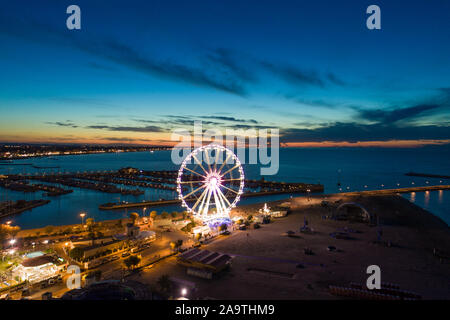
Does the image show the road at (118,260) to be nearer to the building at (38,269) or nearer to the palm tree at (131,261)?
the palm tree at (131,261)

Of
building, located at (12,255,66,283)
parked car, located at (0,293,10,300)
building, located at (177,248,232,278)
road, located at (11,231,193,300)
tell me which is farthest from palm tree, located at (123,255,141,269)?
parked car, located at (0,293,10,300)

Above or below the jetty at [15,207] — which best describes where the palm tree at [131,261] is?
above

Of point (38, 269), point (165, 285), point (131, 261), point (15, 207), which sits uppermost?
point (131, 261)

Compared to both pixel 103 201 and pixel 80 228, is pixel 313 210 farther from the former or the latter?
pixel 103 201

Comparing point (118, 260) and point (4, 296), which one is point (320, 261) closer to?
point (118, 260)

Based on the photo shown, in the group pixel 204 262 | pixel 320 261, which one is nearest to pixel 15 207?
pixel 204 262

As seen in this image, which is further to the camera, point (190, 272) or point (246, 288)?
point (190, 272)

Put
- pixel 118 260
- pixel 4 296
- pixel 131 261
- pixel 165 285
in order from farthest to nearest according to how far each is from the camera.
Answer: pixel 118 260 < pixel 131 261 < pixel 4 296 < pixel 165 285

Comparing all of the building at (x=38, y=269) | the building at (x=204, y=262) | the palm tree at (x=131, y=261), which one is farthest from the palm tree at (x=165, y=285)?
the building at (x=38, y=269)

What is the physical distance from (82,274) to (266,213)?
66.0ft

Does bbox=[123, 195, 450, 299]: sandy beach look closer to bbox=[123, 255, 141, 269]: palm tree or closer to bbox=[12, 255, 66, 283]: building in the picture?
bbox=[123, 255, 141, 269]: palm tree

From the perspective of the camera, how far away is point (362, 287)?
1388 centimetres

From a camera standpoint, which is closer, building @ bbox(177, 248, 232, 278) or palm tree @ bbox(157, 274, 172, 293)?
palm tree @ bbox(157, 274, 172, 293)

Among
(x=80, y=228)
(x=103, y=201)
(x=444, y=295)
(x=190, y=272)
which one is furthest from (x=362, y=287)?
(x=103, y=201)
